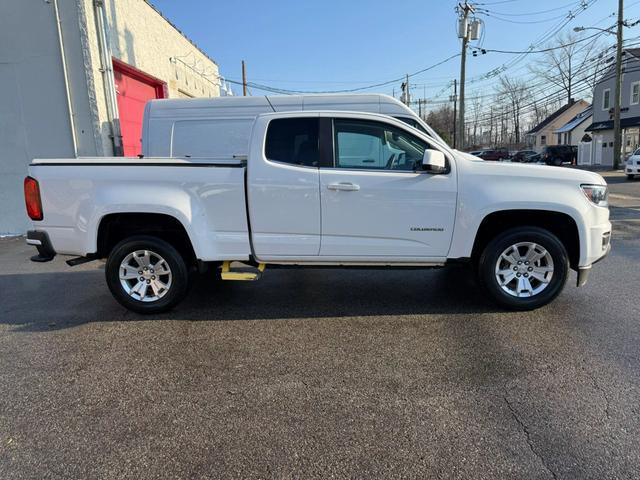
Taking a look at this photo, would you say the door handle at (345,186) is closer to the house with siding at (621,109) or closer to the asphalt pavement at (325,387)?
the asphalt pavement at (325,387)

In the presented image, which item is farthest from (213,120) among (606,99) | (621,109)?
(606,99)

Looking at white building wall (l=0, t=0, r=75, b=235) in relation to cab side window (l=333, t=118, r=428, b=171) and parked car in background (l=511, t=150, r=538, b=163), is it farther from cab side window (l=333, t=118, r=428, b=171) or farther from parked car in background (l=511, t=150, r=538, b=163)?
parked car in background (l=511, t=150, r=538, b=163)

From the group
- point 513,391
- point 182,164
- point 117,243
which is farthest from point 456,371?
point 117,243

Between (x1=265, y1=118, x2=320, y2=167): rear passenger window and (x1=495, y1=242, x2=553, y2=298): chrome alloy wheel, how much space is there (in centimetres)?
221

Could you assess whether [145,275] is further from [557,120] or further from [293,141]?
[557,120]

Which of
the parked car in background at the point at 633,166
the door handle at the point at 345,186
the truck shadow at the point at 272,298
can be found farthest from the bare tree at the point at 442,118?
the door handle at the point at 345,186

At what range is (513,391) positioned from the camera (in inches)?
118

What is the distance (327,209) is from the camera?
4.31 metres

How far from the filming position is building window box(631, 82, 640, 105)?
107 feet

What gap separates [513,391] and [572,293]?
262 cm

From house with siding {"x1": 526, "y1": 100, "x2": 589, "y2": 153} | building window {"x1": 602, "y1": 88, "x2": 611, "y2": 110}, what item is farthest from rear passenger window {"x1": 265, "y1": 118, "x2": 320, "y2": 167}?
house with siding {"x1": 526, "y1": 100, "x2": 589, "y2": 153}

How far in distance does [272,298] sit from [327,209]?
1423 mm

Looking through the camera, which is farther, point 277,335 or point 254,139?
point 254,139

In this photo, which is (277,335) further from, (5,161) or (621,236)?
(5,161)
